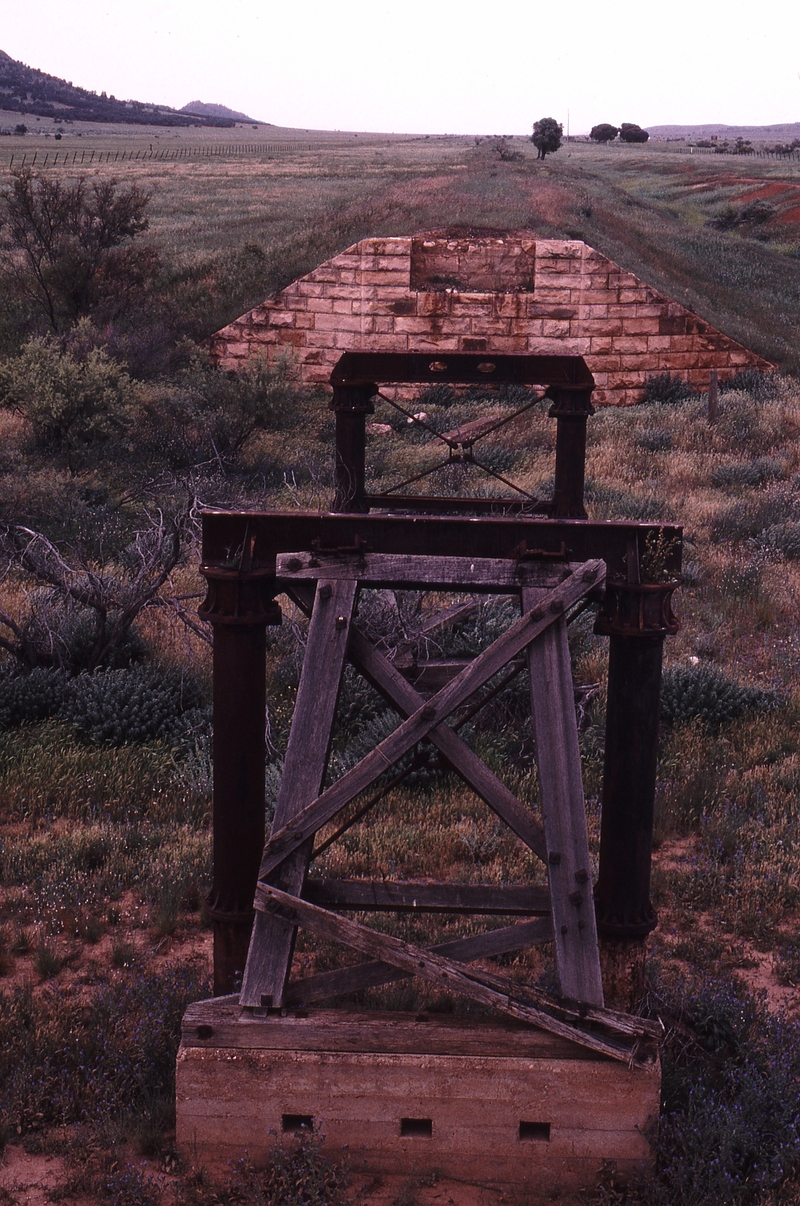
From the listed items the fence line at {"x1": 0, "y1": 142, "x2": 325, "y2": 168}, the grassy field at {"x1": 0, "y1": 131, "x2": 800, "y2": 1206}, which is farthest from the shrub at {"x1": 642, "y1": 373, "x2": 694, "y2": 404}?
the fence line at {"x1": 0, "y1": 142, "x2": 325, "y2": 168}

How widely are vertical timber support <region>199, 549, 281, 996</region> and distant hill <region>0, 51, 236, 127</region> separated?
135118mm

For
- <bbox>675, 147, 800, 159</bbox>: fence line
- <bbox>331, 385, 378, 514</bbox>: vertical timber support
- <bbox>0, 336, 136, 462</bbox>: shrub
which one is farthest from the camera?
<bbox>675, 147, 800, 159</bbox>: fence line

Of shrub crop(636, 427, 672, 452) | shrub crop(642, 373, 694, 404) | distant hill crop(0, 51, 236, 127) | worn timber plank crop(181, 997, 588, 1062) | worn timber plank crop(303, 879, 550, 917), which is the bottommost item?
worn timber plank crop(181, 997, 588, 1062)

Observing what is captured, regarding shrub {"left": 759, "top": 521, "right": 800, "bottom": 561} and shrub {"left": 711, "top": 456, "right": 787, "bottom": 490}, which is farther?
shrub {"left": 711, "top": 456, "right": 787, "bottom": 490}

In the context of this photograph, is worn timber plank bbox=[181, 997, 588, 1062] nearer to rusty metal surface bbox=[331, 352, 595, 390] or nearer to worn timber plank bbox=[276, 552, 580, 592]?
worn timber plank bbox=[276, 552, 580, 592]

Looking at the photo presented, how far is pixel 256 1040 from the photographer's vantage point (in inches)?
142

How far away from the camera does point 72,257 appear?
19.9 meters

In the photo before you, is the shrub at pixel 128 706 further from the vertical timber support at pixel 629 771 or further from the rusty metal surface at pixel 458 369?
the vertical timber support at pixel 629 771

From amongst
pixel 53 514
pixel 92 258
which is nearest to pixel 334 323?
pixel 92 258

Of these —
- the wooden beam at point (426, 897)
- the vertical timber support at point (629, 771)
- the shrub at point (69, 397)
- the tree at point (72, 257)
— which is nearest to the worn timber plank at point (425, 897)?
the wooden beam at point (426, 897)

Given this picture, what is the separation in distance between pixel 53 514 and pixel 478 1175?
10498 millimetres

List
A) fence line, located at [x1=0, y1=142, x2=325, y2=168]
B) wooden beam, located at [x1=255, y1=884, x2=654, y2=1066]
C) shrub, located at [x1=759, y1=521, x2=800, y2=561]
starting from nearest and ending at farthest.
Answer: wooden beam, located at [x1=255, y1=884, x2=654, y2=1066], shrub, located at [x1=759, y1=521, x2=800, y2=561], fence line, located at [x1=0, y1=142, x2=325, y2=168]

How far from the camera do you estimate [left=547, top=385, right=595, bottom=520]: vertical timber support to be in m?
5.80

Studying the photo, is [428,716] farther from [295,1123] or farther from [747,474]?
[747,474]
